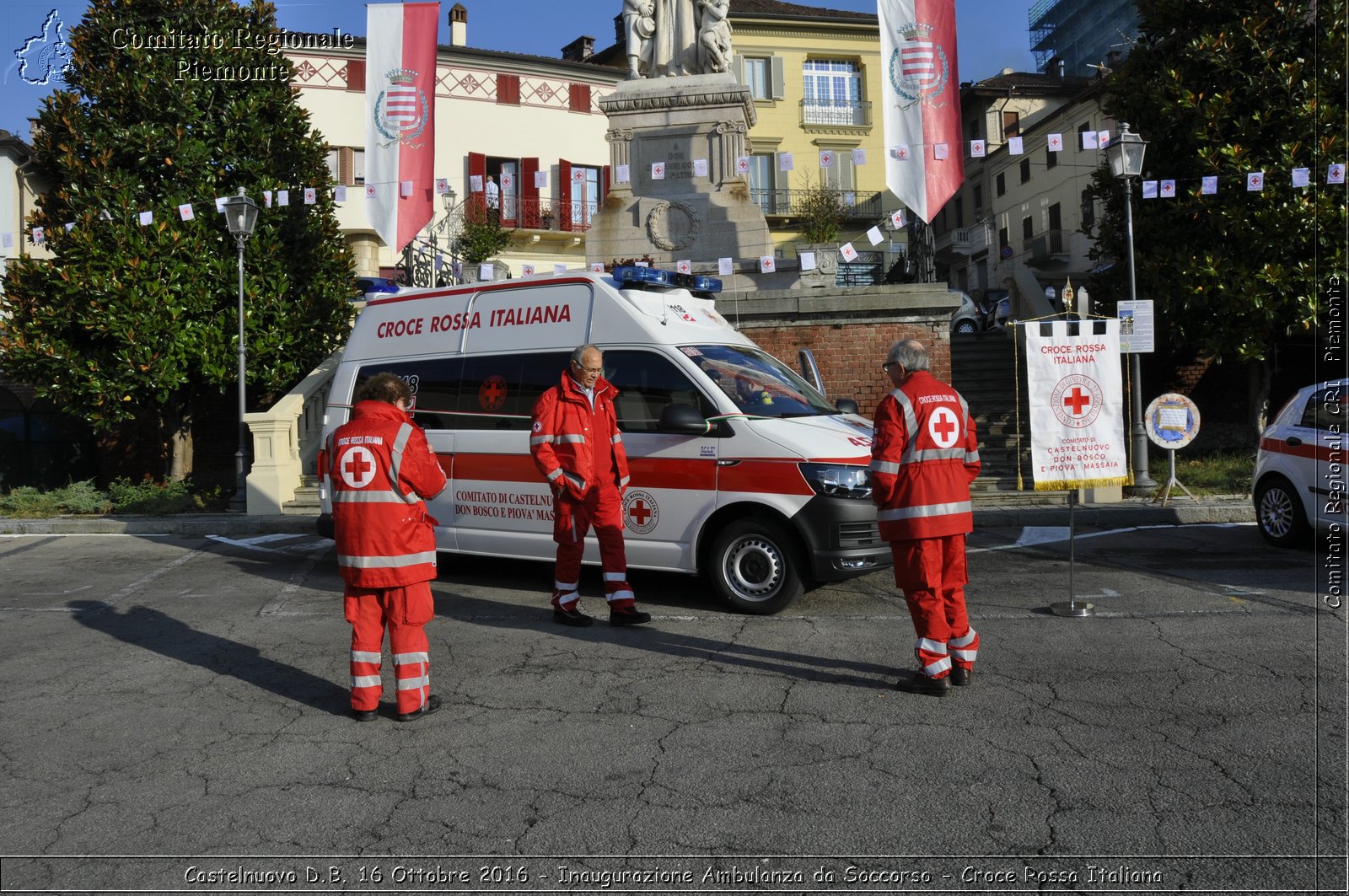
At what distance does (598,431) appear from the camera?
22.4 feet

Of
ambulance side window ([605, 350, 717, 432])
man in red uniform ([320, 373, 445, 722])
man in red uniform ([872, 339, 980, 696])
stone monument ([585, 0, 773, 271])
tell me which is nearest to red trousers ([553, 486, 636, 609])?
ambulance side window ([605, 350, 717, 432])

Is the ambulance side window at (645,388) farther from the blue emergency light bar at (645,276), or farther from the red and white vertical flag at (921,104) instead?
the red and white vertical flag at (921,104)

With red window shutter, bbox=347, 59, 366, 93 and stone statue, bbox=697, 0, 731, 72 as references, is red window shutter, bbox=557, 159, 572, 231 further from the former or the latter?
stone statue, bbox=697, 0, 731, 72

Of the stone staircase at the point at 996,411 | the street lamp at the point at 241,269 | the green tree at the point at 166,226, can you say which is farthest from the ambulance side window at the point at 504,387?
the green tree at the point at 166,226

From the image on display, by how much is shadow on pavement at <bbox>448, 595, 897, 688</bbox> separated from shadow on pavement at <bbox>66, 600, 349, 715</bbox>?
1.45 metres

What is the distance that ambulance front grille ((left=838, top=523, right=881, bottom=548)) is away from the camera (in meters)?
6.79

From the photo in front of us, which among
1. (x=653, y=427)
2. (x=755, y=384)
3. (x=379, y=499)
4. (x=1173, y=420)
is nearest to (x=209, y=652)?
(x=379, y=499)

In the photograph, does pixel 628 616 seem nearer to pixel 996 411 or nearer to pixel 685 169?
pixel 996 411

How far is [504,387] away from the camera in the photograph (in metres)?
8.36

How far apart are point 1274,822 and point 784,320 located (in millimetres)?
12162

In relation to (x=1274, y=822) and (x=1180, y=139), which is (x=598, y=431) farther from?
(x=1180, y=139)

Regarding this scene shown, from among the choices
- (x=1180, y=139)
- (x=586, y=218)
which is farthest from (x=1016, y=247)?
(x=1180, y=139)

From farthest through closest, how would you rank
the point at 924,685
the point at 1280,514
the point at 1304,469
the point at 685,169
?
the point at 685,169 < the point at 1280,514 < the point at 1304,469 < the point at 924,685

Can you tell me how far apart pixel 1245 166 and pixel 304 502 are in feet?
46.7
